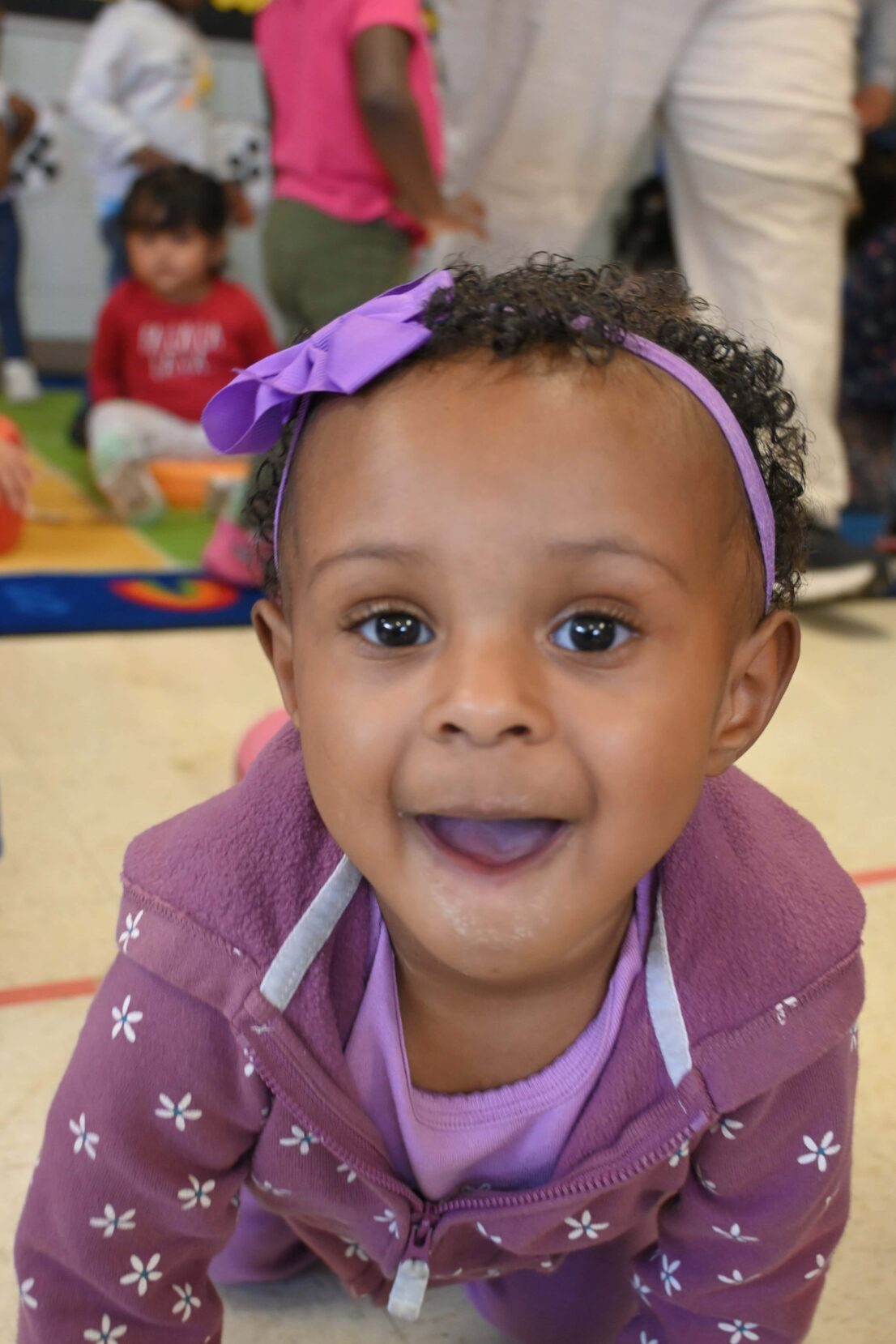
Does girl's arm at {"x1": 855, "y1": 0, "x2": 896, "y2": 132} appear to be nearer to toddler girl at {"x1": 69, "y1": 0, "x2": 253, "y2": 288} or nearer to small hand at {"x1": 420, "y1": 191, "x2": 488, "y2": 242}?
small hand at {"x1": 420, "y1": 191, "x2": 488, "y2": 242}

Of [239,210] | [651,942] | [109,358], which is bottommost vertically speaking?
[109,358]

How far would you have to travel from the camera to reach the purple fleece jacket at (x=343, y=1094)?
644 millimetres

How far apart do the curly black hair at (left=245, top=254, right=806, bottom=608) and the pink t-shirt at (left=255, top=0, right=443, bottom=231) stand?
50.4 inches

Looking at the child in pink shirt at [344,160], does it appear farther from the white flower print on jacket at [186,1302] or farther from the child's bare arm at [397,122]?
the white flower print on jacket at [186,1302]

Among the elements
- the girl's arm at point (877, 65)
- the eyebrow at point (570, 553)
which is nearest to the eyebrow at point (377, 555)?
the eyebrow at point (570, 553)

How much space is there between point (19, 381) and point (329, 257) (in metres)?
1.87

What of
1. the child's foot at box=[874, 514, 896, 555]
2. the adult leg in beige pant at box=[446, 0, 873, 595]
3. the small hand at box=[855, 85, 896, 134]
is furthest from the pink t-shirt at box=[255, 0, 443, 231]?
the child's foot at box=[874, 514, 896, 555]

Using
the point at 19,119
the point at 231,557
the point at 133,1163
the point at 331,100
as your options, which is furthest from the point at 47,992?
the point at 19,119

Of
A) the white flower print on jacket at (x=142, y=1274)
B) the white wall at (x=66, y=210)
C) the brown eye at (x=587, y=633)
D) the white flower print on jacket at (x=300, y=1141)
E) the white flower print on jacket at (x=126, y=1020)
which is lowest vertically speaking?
the white wall at (x=66, y=210)

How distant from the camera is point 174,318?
2.96 m

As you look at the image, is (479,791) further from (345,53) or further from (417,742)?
(345,53)

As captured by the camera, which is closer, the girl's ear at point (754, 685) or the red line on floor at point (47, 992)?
the girl's ear at point (754, 685)

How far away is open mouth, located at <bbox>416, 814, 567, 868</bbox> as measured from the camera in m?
0.56

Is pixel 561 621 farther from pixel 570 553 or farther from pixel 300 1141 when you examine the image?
pixel 300 1141
